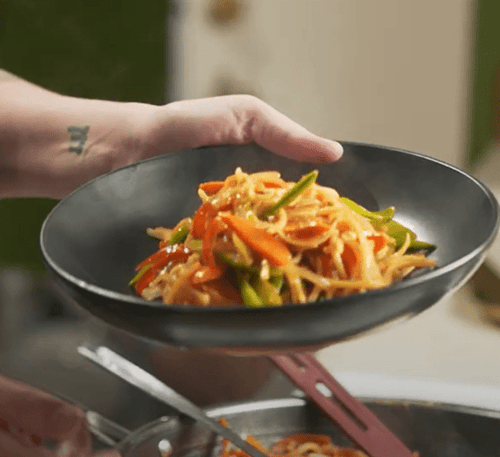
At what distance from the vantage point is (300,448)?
783mm

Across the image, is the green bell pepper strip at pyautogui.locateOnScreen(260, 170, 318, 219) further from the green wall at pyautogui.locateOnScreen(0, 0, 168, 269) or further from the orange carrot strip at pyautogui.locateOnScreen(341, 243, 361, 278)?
the green wall at pyautogui.locateOnScreen(0, 0, 168, 269)

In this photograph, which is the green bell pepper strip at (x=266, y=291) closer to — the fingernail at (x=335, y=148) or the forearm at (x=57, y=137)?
the fingernail at (x=335, y=148)

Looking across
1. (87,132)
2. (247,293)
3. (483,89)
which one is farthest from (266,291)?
(483,89)

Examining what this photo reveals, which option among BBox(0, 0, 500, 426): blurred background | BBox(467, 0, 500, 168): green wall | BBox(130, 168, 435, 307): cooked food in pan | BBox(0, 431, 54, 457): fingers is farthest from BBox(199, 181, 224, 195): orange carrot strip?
BBox(467, 0, 500, 168): green wall

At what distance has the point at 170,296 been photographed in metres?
0.62

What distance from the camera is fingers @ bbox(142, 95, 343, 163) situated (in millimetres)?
758

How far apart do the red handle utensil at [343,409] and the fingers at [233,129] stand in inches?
9.0

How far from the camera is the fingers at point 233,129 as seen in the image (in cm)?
76

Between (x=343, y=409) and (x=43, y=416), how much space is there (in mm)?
356

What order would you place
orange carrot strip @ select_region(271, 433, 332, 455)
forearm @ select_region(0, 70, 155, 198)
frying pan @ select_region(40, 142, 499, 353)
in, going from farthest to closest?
forearm @ select_region(0, 70, 155, 198) → orange carrot strip @ select_region(271, 433, 332, 455) → frying pan @ select_region(40, 142, 499, 353)

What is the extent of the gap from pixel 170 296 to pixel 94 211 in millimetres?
150

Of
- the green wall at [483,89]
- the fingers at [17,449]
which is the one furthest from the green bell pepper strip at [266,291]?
the green wall at [483,89]

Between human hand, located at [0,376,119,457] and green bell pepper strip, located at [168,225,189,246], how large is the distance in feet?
0.77

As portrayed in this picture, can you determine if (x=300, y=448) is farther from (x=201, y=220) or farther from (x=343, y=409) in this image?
(x=201, y=220)
